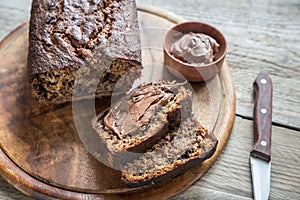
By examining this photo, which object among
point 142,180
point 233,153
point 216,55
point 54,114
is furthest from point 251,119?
point 54,114

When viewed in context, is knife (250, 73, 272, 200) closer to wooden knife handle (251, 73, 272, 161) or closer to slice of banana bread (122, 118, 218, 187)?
wooden knife handle (251, 73, 272, 161)

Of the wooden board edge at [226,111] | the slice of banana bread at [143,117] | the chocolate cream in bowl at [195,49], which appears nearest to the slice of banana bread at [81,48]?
the slice of banana bread at [143,117]

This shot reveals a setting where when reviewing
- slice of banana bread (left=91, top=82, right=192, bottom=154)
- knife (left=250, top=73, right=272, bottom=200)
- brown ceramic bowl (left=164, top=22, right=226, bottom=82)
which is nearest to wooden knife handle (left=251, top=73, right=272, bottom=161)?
knife (left=250, top=73, right=272, bottom=200)

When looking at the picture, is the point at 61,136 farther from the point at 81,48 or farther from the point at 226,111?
the point at 226,111

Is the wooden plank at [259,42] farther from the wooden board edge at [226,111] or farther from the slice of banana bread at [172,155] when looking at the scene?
the slice of banana bread at [172,155]

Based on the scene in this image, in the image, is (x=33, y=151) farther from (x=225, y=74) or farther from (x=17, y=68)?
(x=225, y=74)

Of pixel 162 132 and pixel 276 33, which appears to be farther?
pixel 276 33

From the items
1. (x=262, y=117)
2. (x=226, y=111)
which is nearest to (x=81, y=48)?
(x=226, y=111)
